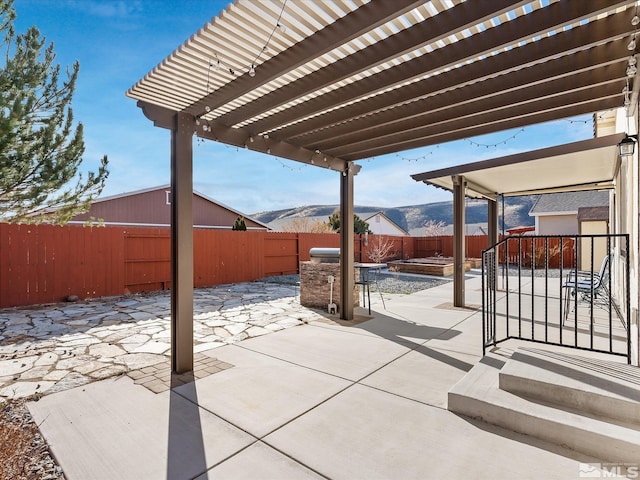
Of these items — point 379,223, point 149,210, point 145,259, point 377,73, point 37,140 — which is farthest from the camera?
point 379,223

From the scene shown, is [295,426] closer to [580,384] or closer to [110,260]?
[580,384]

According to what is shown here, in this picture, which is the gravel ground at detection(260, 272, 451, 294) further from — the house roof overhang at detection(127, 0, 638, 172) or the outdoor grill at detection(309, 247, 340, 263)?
the house roof overhang at detection(127, 0, 638, 172)

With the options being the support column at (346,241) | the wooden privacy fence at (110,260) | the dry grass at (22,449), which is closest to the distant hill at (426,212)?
the wooden privacy fence at (110,260)

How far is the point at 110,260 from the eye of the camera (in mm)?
8094

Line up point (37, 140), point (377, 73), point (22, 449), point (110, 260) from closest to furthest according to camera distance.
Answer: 1. point (22, 449)
2. point (377, 73)
3. point (37, 140)
4. point (110, 260)

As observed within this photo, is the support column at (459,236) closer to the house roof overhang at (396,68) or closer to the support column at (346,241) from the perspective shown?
the support column at (346,241)

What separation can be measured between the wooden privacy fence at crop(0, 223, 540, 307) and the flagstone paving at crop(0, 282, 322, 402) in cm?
47

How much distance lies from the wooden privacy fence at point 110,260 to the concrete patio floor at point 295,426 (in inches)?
217

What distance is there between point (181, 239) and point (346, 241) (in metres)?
2.78

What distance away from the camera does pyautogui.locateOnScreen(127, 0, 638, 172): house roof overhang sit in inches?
84.4

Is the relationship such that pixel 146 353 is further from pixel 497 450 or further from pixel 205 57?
pixel 497 450

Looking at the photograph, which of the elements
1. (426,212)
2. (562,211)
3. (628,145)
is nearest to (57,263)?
(628,145)

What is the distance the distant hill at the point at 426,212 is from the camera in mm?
61656

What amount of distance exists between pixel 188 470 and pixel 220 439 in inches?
12.4
